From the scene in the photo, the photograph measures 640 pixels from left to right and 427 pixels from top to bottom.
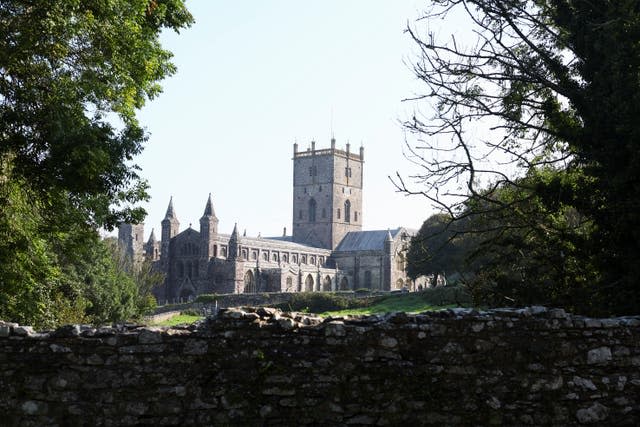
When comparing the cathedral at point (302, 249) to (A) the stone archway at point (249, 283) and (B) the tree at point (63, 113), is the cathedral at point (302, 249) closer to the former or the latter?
(A) the stone archway at point (249, 283)

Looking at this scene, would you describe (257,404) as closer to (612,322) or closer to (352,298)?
(612,322)

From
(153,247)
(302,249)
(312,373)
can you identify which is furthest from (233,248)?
(312,373)

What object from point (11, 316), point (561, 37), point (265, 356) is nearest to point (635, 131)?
point (561, 37)

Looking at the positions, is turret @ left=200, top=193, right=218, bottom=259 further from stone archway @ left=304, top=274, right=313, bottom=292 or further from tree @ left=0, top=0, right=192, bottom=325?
tree @ left=0, top=0, right=192, bottom=325

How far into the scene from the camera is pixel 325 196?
133 meters

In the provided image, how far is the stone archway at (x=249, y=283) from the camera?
10469 centimetres

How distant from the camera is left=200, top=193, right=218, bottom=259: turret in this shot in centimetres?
9994

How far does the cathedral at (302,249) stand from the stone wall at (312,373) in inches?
2787

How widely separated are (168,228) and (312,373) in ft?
321

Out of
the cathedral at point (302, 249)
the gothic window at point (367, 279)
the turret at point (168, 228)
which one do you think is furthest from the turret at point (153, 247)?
the gothic window at point (367, 279)

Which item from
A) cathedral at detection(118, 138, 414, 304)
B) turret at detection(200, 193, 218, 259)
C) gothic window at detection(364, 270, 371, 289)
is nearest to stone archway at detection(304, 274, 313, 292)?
cathedral at detection(118, 138, 414, 304)

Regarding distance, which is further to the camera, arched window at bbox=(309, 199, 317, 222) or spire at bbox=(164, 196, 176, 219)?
arched window at bbox=(309, 199, 317, 222)

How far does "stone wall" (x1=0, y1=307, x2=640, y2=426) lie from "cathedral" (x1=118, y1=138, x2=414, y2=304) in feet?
232

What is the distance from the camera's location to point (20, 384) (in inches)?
321
